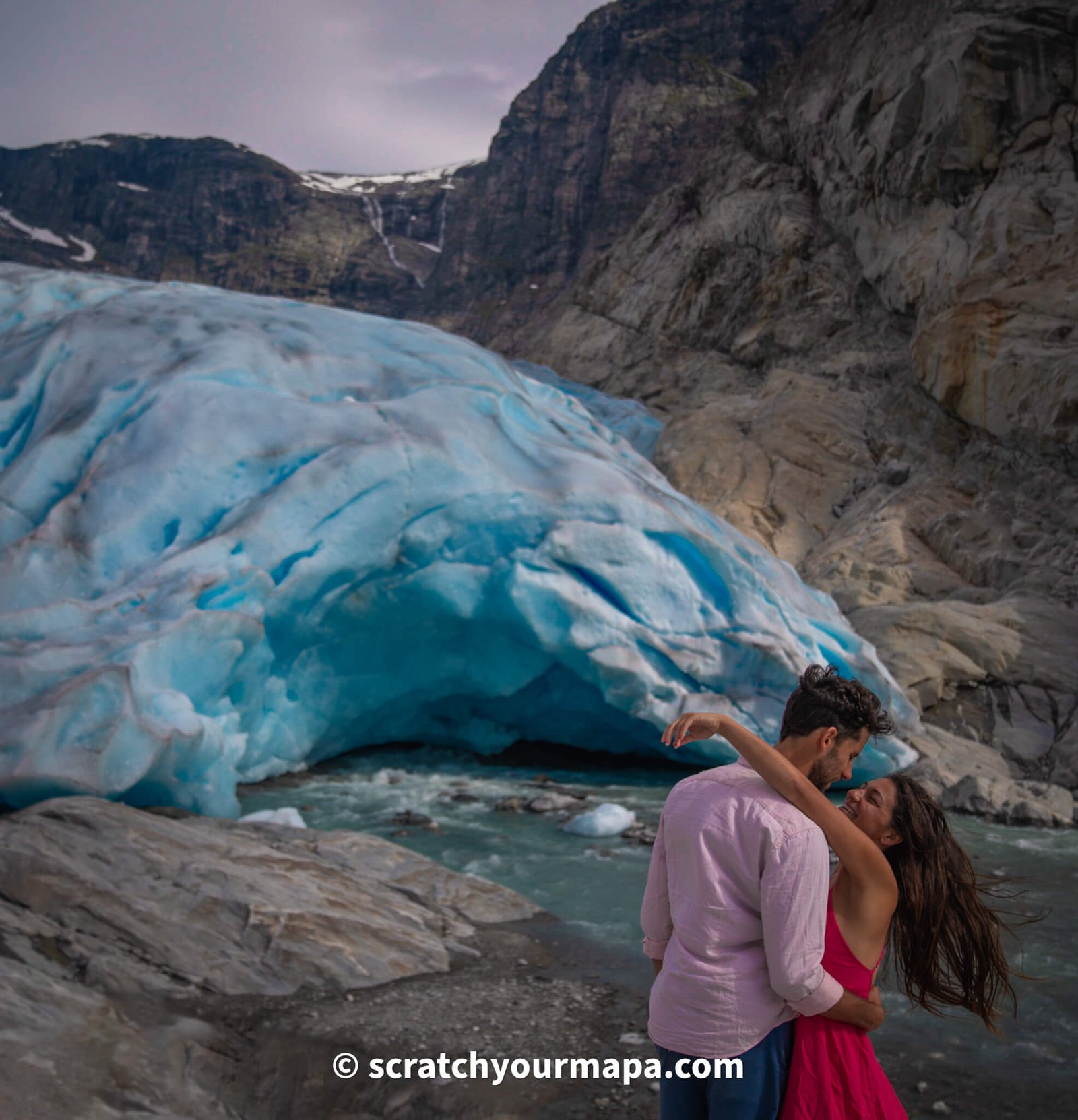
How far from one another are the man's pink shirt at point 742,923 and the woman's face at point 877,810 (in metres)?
0.18

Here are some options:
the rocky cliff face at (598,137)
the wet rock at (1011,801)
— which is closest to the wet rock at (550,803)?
the wet rock at (1011,801)

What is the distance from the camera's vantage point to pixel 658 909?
167 cm

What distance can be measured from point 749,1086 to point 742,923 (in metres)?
0.24

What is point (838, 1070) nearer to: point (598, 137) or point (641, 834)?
point (641, 834)

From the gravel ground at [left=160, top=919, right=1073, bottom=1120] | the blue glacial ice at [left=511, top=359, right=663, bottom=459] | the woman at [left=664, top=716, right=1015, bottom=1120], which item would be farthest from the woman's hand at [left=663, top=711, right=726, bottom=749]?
the blue glacial ice at [left=511, top=359, right=663, bottom=459]

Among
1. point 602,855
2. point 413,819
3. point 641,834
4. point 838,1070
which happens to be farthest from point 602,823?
point 838,1070

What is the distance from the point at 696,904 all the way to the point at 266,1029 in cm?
215

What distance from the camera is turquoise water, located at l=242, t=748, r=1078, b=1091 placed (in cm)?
340

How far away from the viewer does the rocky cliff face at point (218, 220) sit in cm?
4503

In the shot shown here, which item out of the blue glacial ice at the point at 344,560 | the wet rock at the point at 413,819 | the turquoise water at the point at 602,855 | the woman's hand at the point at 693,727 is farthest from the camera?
the wet rock at the point at 413,819

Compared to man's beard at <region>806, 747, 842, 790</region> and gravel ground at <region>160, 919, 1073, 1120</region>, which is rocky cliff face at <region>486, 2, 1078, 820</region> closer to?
gravel ground at <region>160, 919, 1073, 1120</region>

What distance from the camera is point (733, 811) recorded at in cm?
152

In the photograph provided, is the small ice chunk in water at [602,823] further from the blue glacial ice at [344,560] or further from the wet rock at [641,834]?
the blue glacial ice at [344,560]

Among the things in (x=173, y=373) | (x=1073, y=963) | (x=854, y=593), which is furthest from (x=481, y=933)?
(x=854, y=593)
